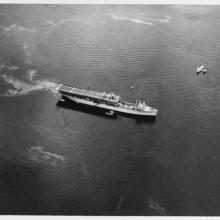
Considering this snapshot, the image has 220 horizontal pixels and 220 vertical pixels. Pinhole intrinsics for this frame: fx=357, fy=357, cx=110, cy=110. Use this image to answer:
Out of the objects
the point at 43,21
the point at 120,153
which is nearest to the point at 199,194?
the point at 120,153

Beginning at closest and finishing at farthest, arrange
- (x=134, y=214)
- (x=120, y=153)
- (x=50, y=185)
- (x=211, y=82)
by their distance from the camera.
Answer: (x=134, y=214), (x=50, y=185), (x=120, y=153), (x=211, y=82)

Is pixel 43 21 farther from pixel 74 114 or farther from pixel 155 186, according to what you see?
pixel 155 186

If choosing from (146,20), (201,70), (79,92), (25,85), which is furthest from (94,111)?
(146,20)

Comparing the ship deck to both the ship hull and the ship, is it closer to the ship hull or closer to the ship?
the ship

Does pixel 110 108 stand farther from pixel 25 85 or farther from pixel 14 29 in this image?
pixel 14 29

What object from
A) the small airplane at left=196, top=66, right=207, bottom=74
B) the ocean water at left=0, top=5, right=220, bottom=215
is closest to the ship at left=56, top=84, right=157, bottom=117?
the ocean water at left=0, top=5, right=220, bottom=215

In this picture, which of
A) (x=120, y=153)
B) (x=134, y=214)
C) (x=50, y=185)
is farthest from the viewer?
(x=120, y=153)
